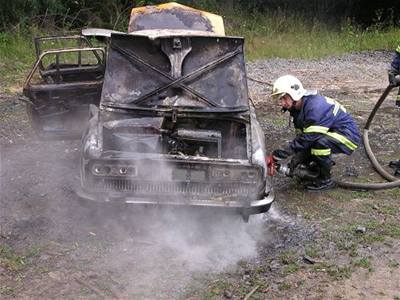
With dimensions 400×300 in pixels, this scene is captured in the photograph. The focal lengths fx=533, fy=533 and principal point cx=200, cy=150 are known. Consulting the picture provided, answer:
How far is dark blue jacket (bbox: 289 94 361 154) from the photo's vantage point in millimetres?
5652

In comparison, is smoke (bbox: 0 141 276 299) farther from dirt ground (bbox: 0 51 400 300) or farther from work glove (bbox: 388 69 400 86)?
work glove (bbox: 388 69 400 86)

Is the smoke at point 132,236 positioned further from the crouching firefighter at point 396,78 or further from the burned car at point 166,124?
the crouching firefighter at point 396,78

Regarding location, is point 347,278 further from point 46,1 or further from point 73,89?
point 46,1

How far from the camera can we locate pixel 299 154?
5941 mm

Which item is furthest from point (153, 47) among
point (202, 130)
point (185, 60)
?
point (202, 130)

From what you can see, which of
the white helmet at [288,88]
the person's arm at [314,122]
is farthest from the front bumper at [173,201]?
the white helmet at [288,88]

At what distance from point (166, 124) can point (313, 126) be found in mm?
1575

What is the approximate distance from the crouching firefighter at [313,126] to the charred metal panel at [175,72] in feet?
1.57

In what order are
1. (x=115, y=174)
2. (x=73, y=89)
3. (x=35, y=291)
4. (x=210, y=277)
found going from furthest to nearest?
1. (x=73, y=89)
2. (x=115, y=174)
3. (x=210, y=277)
4. (x=35, y=291)

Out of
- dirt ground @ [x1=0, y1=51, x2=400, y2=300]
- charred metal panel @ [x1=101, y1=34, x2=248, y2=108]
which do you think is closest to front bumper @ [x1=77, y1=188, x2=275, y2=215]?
dirt ground @ [x1=0, y1=51, x2=400, y2=300]

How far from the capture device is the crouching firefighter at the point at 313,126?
564cm

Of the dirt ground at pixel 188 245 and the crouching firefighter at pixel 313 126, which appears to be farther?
the crouching firefighter at pixel 313 126

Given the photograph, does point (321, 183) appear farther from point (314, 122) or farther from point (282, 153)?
point (314, 122)

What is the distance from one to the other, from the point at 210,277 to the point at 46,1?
10.1m
